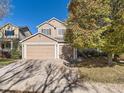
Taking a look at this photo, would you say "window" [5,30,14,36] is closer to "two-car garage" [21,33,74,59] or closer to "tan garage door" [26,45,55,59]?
"two-car garage" [21,33,74,59]

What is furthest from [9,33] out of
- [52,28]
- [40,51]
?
[40,51]

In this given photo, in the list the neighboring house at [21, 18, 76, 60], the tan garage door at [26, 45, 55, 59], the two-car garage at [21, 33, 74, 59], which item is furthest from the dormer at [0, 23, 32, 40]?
the tan garage door at [26, 45, 55, 59]

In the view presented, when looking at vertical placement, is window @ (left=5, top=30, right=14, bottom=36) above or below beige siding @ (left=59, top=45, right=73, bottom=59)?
above

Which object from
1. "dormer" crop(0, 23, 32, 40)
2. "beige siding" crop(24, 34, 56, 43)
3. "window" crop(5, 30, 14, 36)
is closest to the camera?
"beige siding" crop(24, 34, 56, 43)

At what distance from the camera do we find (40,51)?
27.6 m

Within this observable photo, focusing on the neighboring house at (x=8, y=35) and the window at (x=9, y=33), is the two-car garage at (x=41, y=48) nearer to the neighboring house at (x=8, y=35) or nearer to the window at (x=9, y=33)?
the neighboring house at (x=8, y=35)

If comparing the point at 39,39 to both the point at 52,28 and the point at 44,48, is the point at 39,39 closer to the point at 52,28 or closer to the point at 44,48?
the point at 44,48

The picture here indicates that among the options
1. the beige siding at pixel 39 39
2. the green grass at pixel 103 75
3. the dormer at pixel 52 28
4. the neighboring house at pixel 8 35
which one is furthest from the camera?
the neighboring house at pixel 8 35

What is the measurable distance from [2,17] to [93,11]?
50.0 ft

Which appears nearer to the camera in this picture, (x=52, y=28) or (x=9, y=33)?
(x=52, y=28)

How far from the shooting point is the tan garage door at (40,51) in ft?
90.0

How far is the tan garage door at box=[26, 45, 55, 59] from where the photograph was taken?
2742cm

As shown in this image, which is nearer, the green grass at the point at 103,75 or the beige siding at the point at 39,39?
the green grass at the point at 103,75

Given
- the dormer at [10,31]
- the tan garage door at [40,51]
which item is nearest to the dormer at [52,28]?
the dormer at [10,31]
